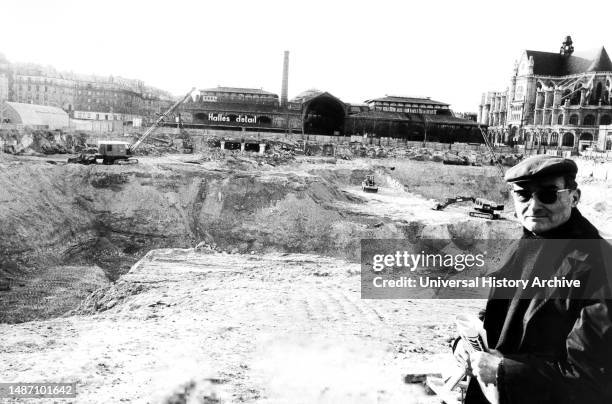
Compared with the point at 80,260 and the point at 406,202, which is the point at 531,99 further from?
the point at 80,260

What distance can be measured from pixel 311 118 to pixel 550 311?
210ft

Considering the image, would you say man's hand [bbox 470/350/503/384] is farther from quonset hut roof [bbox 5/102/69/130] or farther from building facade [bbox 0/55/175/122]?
building facade [bbox 0/55/175/122]

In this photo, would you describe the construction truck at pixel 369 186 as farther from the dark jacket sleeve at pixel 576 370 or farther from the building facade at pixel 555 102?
the dark jacket sleeve at pixel 576 370

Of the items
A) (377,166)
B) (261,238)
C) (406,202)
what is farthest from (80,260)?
(377,166)

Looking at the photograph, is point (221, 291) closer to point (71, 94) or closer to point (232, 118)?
point (232, 118)

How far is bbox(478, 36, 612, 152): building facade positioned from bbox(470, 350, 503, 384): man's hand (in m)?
68.2

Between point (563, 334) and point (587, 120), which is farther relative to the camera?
point (587, 120)

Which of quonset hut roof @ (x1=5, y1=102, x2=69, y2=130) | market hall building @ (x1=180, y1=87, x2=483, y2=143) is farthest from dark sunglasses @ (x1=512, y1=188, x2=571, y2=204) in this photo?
market hall building @ (x1=180, y1=87, x2=483, y2=143)

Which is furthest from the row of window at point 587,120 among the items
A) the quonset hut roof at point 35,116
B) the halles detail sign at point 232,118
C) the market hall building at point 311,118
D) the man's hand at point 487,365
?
the man's hand at point 487,365

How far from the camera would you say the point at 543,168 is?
2717 millimetres

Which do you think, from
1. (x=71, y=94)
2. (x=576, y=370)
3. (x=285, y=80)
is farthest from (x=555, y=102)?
(x=576, y=370)

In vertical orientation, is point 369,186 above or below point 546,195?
below

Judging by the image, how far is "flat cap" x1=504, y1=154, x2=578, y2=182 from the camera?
2.69 m

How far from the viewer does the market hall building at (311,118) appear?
62750 millimetres
